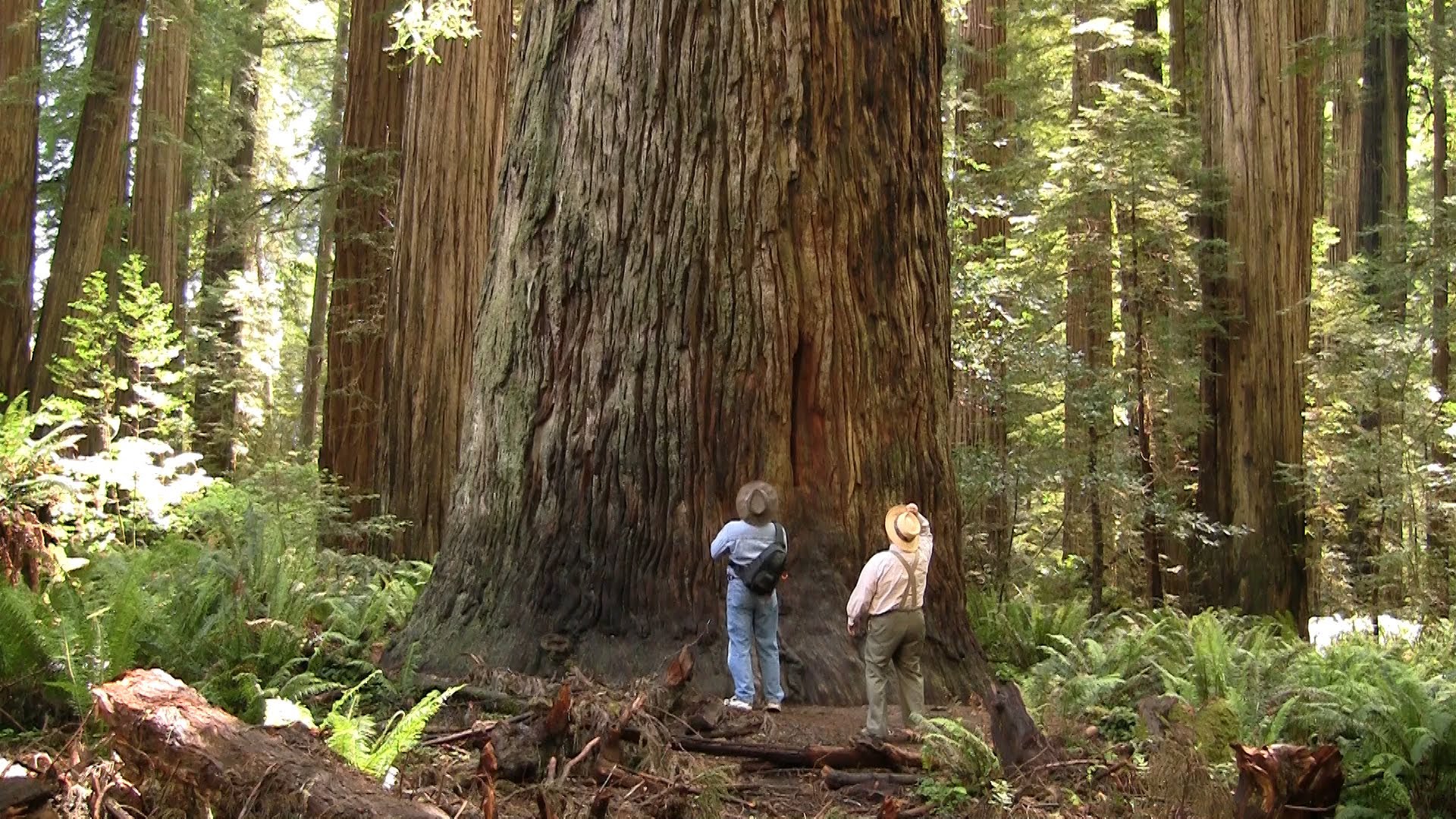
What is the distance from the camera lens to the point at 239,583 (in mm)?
6453

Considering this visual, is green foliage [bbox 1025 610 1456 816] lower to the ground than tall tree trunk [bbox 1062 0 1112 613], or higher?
lower

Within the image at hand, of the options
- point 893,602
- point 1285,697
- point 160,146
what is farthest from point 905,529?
point 160,146

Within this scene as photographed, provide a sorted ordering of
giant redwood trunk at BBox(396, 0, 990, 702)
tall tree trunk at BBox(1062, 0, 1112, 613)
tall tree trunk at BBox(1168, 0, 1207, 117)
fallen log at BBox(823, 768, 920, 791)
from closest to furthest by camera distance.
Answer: fallen log at BBox(823, 768, 920, 791)
giant redwood trunk at BBox(396, 0, 990, 702)
tall tree trunk at BBox(1062, 0, 1112, 613)
tall tree trunk at BBox(1168, 0, 1207, 117)

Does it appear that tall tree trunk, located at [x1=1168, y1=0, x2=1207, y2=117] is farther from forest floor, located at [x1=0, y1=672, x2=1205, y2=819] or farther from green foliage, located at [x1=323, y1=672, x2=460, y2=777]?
green foliage, located at [x1=323, y1=672, x2=460, y2=777]

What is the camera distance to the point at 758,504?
591cm

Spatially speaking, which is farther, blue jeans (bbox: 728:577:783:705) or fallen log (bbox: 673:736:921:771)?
blue jeans (bbox: 728:577:783:705)

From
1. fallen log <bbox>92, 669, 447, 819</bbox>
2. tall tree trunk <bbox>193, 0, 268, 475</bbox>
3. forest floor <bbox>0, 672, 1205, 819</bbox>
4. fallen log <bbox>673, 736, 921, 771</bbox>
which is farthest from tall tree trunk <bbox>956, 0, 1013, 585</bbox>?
tall tree trunk <bbox>193, 0, 268, 475</bbox>

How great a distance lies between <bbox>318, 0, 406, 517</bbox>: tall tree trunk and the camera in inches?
515

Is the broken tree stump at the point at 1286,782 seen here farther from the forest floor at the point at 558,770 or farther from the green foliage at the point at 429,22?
the green foliage at the point at 429,22

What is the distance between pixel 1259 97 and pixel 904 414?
28.6 feet

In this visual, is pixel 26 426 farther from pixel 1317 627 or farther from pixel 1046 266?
pixel 1317 627

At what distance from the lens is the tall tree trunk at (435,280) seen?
10609 mm

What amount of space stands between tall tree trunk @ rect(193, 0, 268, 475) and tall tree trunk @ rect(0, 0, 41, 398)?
90.6 inches

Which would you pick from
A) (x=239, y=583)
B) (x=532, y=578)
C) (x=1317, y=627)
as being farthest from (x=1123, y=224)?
(x=239, y=583)
